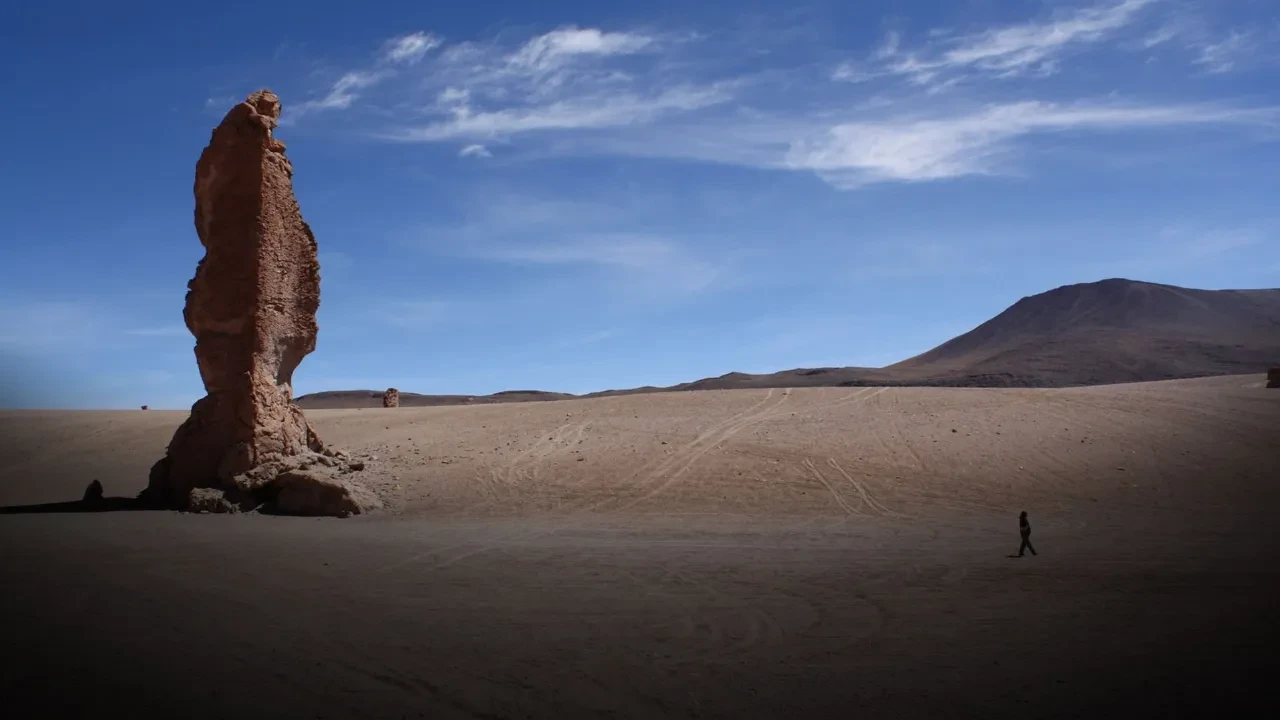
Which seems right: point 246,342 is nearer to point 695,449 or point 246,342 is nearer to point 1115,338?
point 695,449

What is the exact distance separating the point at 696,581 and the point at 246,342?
11833 mm

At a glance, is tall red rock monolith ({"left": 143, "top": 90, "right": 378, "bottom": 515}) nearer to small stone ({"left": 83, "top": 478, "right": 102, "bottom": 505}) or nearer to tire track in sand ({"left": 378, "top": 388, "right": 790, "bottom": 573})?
small stone ({"left": 83, "top": 478, "right": 102, "bottom": 505})

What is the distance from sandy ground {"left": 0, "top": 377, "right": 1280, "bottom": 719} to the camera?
6207mm

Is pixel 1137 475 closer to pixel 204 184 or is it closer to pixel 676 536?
pixel 676 536

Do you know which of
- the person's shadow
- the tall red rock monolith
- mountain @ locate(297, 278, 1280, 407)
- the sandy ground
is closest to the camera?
the sandy ground

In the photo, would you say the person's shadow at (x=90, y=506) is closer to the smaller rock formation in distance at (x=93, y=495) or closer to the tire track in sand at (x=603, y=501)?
the smaller rock formation in distance at (x=93, y=495)

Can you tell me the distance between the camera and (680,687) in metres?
6.35

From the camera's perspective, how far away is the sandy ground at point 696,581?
20.4 ft

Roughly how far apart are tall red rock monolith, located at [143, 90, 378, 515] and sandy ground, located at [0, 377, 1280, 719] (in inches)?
51.1

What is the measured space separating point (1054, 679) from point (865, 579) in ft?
13.8

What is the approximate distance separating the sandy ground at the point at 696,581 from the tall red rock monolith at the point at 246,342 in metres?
1.30

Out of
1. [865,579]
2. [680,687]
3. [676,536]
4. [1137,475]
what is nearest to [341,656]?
[680,687]

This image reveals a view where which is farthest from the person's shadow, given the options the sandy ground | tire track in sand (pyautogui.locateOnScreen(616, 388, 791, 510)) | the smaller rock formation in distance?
tire track in sand (pyautogui.locateOnScreen(616, 388, 791, 510))

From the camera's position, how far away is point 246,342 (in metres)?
18.0
